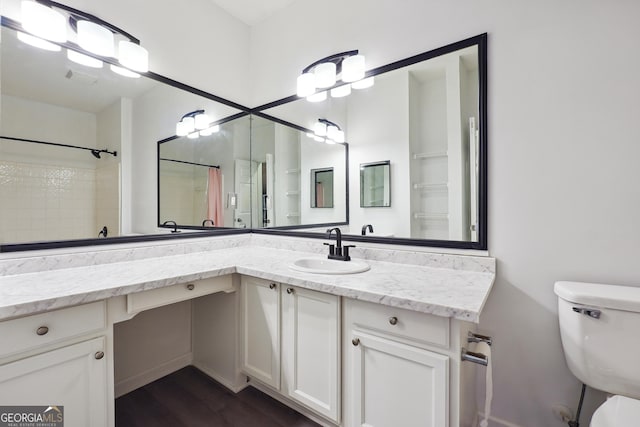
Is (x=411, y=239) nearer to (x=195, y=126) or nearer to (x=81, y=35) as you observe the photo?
(x=195, y=126)

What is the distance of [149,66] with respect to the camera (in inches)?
72.8

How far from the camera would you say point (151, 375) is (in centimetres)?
188

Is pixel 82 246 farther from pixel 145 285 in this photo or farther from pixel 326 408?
pixel 326 408

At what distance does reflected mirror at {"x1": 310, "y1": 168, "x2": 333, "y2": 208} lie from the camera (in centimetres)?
205

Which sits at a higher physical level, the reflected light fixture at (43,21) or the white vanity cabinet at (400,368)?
the reflected light fixture at (43,21)

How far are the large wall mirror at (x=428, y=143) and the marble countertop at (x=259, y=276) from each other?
256 mm

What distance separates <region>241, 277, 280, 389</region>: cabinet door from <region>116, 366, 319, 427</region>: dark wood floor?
19 cm

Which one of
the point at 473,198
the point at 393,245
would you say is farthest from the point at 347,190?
the point at 473,198

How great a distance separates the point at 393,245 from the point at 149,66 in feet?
6.37

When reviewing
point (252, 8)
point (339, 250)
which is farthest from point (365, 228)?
point (252, 8)

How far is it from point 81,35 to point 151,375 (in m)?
2.07

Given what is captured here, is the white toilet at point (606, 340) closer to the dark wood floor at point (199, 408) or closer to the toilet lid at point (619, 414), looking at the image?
the toilet lid at point (619, 414)

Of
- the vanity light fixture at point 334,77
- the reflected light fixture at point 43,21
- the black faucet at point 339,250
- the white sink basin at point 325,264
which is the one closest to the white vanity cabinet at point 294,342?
the white sink basin at point 325,264

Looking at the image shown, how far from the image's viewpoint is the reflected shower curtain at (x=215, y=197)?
2252 mm
